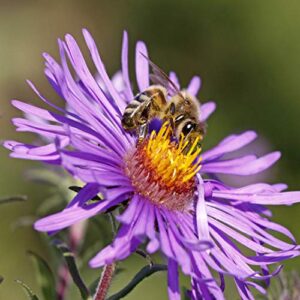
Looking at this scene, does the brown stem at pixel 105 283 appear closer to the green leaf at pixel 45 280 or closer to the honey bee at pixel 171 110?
the green leaf at pixel 45 280

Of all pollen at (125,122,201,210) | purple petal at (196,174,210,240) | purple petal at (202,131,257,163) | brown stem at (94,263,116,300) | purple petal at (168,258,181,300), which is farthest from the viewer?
purple petal at (202,131,257,163)

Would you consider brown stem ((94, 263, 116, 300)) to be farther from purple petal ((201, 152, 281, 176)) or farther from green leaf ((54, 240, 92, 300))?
purple petal ((201, 152, 281, 176))

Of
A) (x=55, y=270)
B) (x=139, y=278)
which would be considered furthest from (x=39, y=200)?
(x=139, y=278)

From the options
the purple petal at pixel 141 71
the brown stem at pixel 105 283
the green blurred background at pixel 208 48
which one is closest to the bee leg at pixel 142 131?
the purple petal at pixel 141 71

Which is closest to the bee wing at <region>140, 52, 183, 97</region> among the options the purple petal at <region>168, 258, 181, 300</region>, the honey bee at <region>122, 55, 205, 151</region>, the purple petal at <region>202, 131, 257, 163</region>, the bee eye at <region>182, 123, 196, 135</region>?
the honey bee at <region>122, 55, 205, 151</region>

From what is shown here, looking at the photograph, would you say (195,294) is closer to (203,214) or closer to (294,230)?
(203,214)

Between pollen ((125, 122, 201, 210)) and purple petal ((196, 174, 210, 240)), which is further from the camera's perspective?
pollen ((125, 122, 201, 210))
